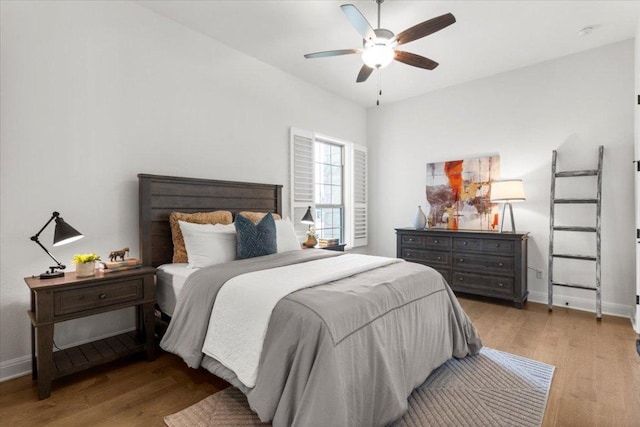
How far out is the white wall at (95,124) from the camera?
224 centimetres

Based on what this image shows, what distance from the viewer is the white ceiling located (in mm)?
2820

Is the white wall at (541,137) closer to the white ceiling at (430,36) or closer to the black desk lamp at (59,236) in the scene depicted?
the white ceiling at (430,36)

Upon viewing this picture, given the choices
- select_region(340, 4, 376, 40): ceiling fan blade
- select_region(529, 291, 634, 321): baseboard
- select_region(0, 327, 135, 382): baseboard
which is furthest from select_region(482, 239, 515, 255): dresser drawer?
select_region(0, 327, 135, 382): baseboard

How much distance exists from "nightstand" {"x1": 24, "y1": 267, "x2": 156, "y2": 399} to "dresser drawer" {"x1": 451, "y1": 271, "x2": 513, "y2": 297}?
11.4 feet

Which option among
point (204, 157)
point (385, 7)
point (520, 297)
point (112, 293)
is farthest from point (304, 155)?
point (520, 297)

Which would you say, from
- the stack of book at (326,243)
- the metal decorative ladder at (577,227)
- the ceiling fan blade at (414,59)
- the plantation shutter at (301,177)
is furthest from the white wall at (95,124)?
the metal decorative ladder at (577,227)

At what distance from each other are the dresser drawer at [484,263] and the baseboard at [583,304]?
636 mm

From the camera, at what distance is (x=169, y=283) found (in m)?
2.56

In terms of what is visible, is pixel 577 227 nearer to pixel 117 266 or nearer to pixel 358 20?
pixel 358 20

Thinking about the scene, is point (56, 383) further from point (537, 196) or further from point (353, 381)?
point (537, 196)

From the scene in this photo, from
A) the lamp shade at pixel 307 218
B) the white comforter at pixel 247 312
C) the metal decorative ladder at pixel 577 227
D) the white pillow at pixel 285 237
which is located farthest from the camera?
the lamp shade at pixel 307 218

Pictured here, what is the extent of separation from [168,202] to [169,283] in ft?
2.52

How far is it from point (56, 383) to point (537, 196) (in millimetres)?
4987

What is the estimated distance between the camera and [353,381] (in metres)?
1.51
